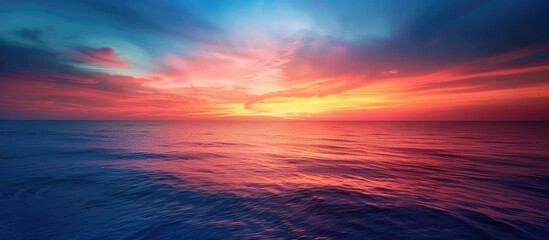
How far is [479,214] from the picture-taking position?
8180 mm

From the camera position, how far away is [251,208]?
8.98 meters

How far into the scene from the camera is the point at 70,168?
16.8m

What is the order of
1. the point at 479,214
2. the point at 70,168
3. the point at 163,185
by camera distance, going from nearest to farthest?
1. the point at 479,214
2. the point at 163,185
3. the point at 70,168

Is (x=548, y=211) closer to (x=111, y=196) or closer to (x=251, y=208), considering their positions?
(x=251, y=208)

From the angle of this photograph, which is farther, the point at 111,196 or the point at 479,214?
the point at 111,196

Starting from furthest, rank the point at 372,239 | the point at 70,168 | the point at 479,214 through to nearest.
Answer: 1. the point at 70,168
2. the point at 479,214
3. the point at 372,239

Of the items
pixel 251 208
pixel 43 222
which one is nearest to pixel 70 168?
pixel 43 222

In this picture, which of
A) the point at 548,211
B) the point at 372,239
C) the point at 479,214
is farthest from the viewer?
the point at 548,211

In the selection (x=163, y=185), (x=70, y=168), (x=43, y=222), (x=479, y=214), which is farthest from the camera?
(x=70, y=168)

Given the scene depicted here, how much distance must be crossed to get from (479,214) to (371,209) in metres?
3.73

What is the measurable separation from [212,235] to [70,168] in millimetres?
16704

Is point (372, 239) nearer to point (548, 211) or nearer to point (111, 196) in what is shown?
point (548, 211)

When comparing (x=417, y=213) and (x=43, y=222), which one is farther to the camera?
(x=417, y=213)

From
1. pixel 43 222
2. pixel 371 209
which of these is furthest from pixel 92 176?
pixel 371 209
